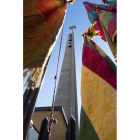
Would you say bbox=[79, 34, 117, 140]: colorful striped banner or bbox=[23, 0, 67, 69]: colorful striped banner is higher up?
bbox=[23, 0, 67, 69]: colorful striped banner

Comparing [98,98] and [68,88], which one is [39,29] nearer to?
[98,98]

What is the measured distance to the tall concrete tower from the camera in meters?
4.43

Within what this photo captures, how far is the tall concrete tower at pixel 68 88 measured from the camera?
175 inches

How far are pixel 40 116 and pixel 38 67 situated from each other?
2.67 m

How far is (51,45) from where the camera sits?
116 cm

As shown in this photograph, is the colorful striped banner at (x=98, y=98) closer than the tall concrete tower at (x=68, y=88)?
Yes

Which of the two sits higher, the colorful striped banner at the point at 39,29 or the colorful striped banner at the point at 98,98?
the colorful striped banner at the point at 39,29

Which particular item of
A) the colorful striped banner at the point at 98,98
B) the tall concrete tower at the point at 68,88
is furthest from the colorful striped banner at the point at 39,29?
the tall concrete tower at the point at 68,88

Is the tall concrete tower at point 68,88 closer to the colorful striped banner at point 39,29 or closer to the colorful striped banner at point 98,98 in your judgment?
the colorful striped banner at point 98,98

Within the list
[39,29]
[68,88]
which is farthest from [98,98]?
[68,88]

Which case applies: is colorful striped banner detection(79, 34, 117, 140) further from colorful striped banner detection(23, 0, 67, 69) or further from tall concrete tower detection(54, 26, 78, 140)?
tall concrete tower detection(54, 26, 78, 140)

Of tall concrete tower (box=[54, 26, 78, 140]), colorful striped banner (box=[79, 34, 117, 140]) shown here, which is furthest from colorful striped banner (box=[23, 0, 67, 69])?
tall concrete tower (box=[54, 26, 78, 140])

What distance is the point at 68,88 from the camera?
5.24 m

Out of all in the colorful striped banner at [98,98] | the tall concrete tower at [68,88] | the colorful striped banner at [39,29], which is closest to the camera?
the colorful striped banner at [39,29]
